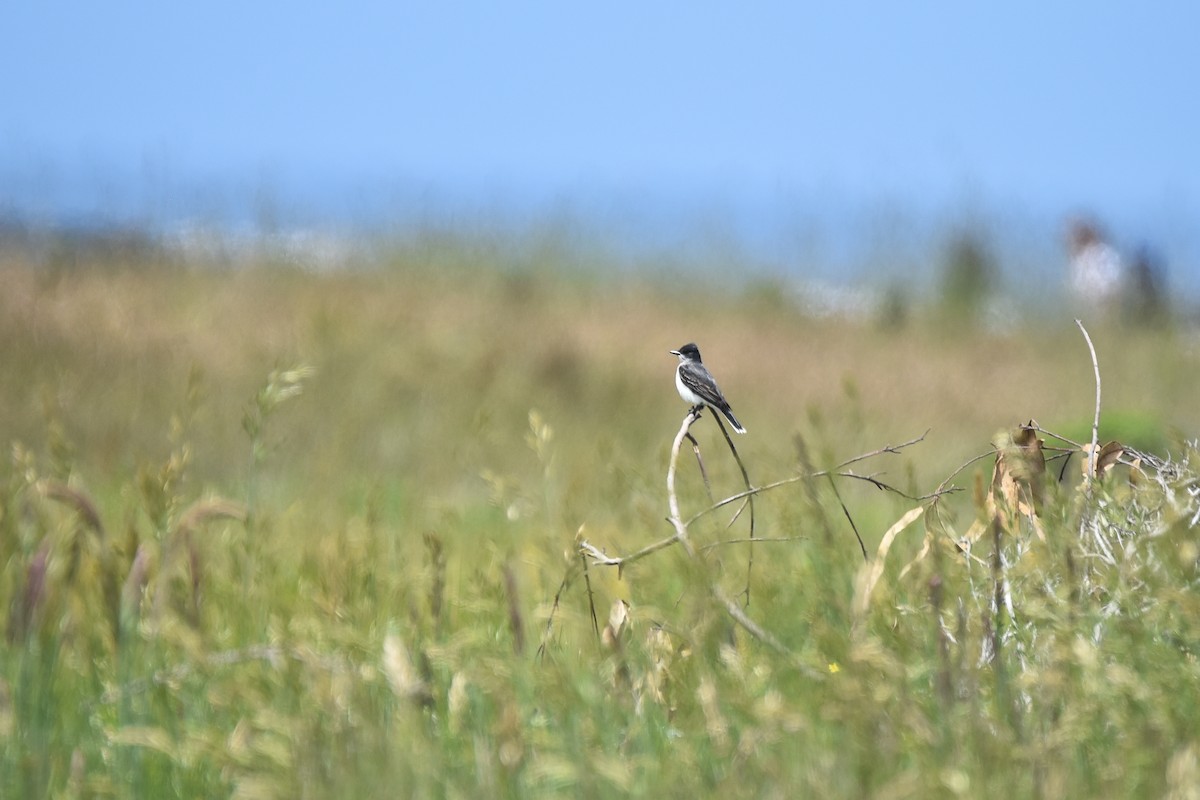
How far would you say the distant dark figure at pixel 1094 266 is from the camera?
15805mm

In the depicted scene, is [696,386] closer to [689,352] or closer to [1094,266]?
[689,352]

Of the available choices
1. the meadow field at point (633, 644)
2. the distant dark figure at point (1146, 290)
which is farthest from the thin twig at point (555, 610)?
the distant dark figure at point (1146, 290)

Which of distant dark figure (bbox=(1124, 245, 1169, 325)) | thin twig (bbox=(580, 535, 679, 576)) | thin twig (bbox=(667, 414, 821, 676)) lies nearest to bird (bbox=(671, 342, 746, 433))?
thin twig (bbox=(667, 414, 821, 676))

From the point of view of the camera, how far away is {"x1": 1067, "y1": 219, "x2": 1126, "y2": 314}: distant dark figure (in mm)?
15805

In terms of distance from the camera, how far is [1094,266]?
52.0ft

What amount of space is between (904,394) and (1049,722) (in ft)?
33.1

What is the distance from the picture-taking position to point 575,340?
431 inches

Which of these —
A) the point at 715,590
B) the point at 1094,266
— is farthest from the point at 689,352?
the point at 1094,266

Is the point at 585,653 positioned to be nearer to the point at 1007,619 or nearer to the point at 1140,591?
the point at 1007,619

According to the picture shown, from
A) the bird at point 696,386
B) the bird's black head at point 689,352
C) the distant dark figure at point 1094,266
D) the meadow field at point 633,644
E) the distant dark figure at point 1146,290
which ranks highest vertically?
the bird's black head at point 689,352

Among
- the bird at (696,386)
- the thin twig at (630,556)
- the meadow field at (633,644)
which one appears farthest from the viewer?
the bird at (696,386)

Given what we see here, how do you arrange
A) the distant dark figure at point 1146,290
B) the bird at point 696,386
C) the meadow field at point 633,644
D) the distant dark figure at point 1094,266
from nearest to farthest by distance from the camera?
1. the meadow field at point 633,644
2. the bird at point 696,386
3. the distant dark figure at point 1094,266
4. the distant dark figure at point 1146,290

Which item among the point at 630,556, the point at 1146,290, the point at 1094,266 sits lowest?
the point at 1146,290

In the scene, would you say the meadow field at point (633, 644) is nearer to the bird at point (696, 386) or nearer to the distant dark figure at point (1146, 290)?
the bird at point (696, 386)
